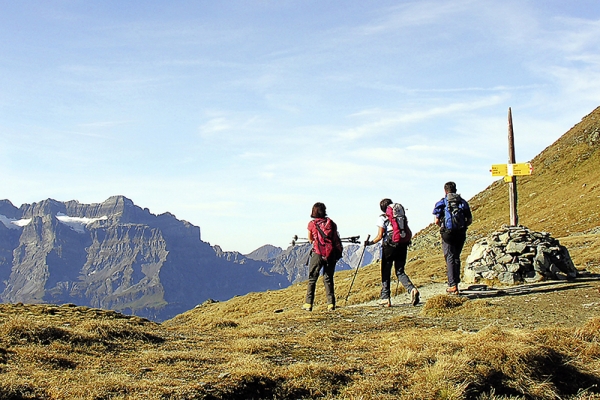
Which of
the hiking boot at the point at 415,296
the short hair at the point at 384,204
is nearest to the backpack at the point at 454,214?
the short hair at the point at 384,204

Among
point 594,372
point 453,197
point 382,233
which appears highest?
point 453,197

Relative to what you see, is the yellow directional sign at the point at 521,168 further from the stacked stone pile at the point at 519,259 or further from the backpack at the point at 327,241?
the backpack at the point at 327,241

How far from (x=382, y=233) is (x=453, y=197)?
2.33 meters

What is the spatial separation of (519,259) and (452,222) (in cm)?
474

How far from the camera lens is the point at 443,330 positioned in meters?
11.6

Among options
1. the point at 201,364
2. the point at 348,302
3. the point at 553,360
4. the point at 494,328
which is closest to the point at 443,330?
the point at 494,328

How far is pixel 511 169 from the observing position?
20.6 metres

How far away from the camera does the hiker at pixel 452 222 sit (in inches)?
614

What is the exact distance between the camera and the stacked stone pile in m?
18.4

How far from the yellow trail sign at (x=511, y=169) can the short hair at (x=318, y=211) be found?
8.11 metres

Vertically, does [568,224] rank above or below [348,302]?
above

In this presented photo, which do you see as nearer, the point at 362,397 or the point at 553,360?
the point at 362,397

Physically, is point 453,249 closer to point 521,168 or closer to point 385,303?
point 385,303

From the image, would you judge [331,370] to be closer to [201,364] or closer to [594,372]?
[201,364]
